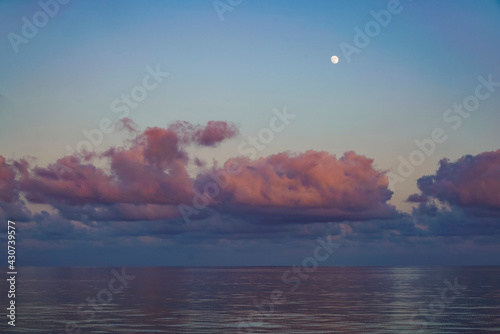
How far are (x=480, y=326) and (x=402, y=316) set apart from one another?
11.9 metres

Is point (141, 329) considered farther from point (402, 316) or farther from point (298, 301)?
point (298, 301)

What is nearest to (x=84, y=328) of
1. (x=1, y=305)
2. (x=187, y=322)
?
(x=187, y=322)

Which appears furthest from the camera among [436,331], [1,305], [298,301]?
[298,301]

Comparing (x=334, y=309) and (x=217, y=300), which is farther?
(x=217, y=300)

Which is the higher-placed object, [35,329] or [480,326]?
[35,329]

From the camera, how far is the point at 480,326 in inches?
2625

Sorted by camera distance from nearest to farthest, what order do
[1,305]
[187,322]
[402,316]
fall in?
[187,322] < [402,316] < [1,305]

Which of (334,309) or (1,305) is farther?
(1,305)

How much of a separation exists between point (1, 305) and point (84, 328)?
113 feet

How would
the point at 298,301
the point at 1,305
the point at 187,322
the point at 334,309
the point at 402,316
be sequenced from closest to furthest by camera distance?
the point at 187,322 < the point at 402,316 < the point at 334,309 < the point at 1,305 < the point at 298,301

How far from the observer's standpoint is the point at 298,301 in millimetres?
99188

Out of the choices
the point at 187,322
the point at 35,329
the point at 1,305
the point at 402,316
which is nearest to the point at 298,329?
the point at 187,322

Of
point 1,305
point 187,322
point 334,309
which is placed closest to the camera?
point 187,322

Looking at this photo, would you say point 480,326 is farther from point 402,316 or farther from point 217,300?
point 217,300
